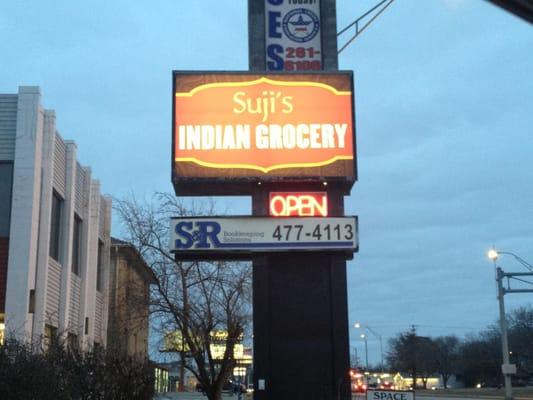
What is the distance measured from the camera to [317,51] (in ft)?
55.7

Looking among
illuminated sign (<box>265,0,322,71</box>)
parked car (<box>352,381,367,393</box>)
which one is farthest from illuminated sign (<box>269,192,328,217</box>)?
parked car (<box>352,381,367,393</box>)

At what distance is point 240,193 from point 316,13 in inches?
183

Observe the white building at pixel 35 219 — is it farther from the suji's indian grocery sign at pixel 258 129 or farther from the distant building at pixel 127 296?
Answer: the suji's indian grocery sign at pixel 258 129

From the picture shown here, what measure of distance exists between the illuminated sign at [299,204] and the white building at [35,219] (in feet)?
29.0

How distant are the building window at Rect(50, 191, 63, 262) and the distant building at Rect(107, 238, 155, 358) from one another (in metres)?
2.77

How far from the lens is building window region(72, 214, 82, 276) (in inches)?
1211

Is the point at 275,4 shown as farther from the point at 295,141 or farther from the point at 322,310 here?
the point at 322,310

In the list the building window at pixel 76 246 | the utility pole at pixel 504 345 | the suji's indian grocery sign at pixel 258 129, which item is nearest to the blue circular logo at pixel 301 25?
the suji's indian grocery sign at pixel 258 129

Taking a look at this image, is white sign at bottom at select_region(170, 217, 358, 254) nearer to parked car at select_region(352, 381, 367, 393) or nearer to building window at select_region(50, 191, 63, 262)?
building window at select_region(50, 191, 63, 262)

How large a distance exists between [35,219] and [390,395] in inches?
558

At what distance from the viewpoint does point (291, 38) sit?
17.0 metres

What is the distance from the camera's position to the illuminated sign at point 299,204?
51.5 ft

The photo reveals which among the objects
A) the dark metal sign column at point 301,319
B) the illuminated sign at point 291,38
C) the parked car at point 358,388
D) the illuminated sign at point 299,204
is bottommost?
the parked car at point 358,388

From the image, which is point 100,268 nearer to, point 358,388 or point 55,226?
point 55,226
